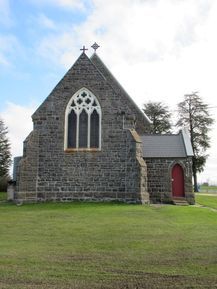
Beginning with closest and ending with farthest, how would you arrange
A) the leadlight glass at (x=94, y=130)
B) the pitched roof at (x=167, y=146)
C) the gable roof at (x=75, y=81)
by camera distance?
the leadlight glass at (x=94, y=130)
the gable roof at (x=75, y=81)
the pitched roof at (x=167, y=146)

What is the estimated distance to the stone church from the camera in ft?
75.4

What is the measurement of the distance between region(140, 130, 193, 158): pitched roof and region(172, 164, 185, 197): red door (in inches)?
35.2

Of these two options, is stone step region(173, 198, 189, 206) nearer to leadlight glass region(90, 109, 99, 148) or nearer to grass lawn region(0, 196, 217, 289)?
leadlight glass region(90, 109, 99, 148)

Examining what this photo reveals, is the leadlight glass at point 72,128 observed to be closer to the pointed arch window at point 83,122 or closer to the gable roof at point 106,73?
the pointed arch window at point 83,122

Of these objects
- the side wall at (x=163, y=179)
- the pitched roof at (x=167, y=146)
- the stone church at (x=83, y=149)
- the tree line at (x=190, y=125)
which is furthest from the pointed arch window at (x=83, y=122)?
the tree line at (x=190, y=125)

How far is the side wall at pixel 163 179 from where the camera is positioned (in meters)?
25.0

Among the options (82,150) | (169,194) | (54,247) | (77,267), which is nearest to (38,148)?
(82,150)

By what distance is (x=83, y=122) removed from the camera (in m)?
24.1

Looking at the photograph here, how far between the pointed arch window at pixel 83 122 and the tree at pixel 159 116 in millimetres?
28138

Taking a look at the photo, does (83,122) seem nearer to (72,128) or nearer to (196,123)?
(72,128)

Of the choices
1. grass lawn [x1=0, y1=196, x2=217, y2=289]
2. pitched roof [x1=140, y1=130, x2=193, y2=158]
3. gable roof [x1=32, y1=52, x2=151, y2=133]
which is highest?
gable roof [x1=32, y1=52, x2=151, y2=133]

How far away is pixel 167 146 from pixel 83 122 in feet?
21.5

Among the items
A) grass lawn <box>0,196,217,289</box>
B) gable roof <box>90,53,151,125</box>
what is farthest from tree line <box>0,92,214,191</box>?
grass lawn <box>0,196,217,289</box>

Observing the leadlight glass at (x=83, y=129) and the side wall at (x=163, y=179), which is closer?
the leadlight glass at (x=83, y=129)
